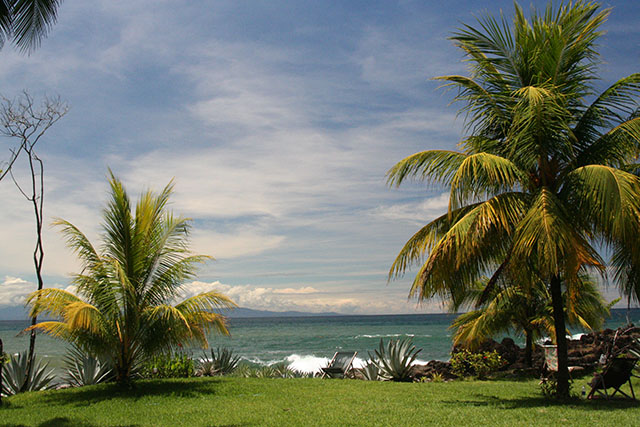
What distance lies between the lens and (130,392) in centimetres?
996

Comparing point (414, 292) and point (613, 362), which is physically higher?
point (414, 292)

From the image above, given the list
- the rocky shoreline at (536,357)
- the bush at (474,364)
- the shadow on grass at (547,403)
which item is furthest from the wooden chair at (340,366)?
the shadow on grass at (547,403)

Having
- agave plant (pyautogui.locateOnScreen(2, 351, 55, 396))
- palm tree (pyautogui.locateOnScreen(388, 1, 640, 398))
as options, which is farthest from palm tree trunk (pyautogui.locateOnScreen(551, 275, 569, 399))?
agave plant (pyautogui.locateOnScreen(2, 351, 55, 396))

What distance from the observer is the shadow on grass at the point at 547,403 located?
292 inches

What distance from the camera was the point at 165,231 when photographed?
1123cm

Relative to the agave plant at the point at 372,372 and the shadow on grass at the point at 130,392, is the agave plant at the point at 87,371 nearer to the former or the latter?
the shadow on grass at the point at 130,392

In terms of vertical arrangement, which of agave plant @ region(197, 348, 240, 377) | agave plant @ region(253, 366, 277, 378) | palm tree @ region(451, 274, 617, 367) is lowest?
agave plant @ region(253, 366, 277, 378)

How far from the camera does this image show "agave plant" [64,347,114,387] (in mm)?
11453

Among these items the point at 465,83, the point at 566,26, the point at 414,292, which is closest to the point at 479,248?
the point at 414,292

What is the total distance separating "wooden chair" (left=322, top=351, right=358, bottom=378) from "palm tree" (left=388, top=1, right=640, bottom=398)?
18.2ft

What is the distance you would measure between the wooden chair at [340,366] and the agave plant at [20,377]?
23.5ft

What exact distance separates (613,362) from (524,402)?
Result: 5.08ft

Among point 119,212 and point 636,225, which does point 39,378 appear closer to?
point 119,212

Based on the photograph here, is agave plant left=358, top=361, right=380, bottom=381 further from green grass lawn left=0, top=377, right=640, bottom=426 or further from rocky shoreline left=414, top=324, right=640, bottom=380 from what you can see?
rocky shoreline left=414, top=324, right=640, bottom=380
